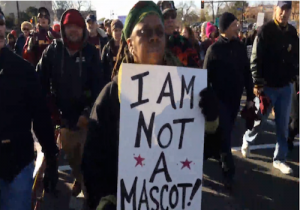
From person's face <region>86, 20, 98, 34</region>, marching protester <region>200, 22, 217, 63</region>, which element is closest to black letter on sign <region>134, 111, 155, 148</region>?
person's face <region>86, 20, 98, 34</region>

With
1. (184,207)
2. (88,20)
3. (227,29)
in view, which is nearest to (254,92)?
(227,29)

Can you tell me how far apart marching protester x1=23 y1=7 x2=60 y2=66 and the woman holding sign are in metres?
3.91

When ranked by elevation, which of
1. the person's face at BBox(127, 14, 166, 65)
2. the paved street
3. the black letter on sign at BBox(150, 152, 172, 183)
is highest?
the person's face at BBox(127, 14, 166, 65)

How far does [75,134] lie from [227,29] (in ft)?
6.64

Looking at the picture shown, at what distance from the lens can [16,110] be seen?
7.02 ft

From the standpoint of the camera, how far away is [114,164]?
1687 millimetres

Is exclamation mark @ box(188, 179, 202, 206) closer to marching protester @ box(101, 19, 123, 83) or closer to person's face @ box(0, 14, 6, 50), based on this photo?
person's face @ box(0, 14, 6, 50)

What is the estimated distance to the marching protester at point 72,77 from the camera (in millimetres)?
3455

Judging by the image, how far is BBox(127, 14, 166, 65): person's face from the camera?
1.64 meters

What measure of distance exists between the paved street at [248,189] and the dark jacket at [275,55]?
114 centimetres

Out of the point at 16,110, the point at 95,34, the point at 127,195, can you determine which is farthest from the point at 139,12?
the point at 95,34

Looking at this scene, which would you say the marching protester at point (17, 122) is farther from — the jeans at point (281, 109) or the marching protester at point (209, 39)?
the marching protester at point (209, 39)

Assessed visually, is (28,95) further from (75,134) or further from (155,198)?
(75,134)

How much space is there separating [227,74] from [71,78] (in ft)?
5.48
